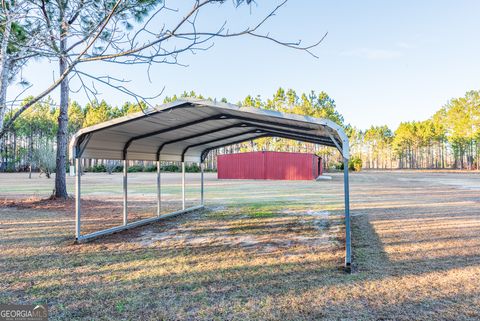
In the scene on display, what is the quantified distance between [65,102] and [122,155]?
5.66 metres

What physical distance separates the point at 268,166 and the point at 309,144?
28420mm

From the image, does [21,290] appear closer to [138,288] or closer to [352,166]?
[138,288]

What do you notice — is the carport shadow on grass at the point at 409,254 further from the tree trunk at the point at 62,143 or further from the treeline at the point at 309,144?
the treeline at the point at 309,144

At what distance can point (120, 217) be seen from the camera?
27.1ft

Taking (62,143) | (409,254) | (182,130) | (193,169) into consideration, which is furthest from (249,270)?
(193,169)

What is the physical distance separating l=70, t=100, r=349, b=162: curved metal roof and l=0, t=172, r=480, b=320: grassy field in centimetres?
185

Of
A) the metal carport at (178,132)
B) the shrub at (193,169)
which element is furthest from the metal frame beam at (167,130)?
the shrub at (193,169)

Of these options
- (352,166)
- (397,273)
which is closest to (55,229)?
(397,273)

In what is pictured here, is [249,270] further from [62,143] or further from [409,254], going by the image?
[62,143]

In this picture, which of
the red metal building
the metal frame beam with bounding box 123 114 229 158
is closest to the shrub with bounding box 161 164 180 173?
the red metal building

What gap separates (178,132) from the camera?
285 inches

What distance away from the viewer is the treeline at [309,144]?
38.7 meters

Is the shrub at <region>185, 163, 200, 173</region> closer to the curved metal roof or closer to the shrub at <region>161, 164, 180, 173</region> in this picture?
the shrub at <region>161, 164, 180, 173</region>

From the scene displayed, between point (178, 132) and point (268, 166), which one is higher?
point (178, 132)
